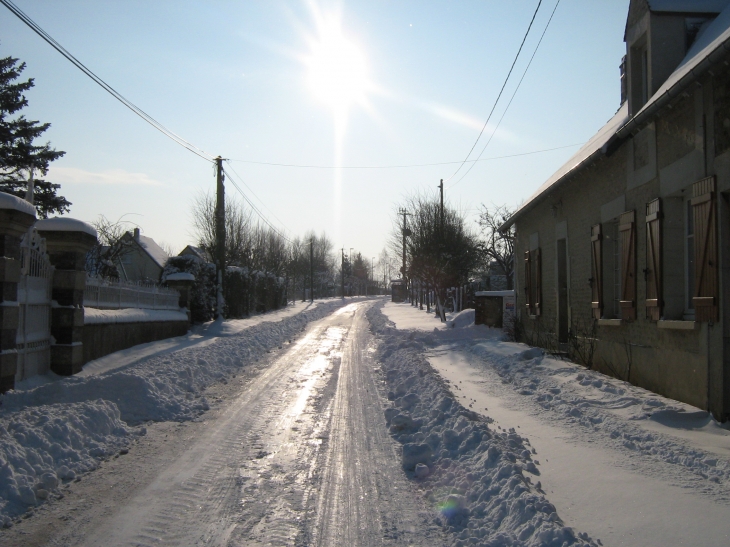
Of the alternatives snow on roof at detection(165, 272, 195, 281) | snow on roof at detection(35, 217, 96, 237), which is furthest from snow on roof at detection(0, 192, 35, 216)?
snow on roof at detection(165, 272, 195, 281)

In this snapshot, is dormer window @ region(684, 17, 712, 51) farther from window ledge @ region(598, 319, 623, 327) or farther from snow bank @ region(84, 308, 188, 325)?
snow bank @ region(84, 308, 188, 325)

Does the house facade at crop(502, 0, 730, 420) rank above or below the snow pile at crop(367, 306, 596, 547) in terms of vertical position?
above

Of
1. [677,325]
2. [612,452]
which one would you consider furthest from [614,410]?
[612,452]

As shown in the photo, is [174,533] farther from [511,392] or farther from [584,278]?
[584,278]

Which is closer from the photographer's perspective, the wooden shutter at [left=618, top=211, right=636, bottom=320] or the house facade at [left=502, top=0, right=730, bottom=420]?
the house facade at [left=502, top=0, right=730, bottom=420]

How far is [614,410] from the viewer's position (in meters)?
7.67

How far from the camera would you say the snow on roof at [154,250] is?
158 feet

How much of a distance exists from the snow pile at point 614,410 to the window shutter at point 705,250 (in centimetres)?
129

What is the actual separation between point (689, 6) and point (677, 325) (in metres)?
5.11

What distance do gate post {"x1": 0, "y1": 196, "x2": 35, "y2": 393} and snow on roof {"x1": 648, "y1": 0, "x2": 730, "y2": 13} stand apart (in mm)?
Result: 9755

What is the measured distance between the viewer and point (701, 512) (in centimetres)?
433

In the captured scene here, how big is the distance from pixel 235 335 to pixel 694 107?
16130 mm

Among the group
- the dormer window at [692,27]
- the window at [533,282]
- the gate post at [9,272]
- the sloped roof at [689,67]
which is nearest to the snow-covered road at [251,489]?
the gate post at [9,272]

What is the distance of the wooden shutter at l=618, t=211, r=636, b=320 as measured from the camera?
9266mm
